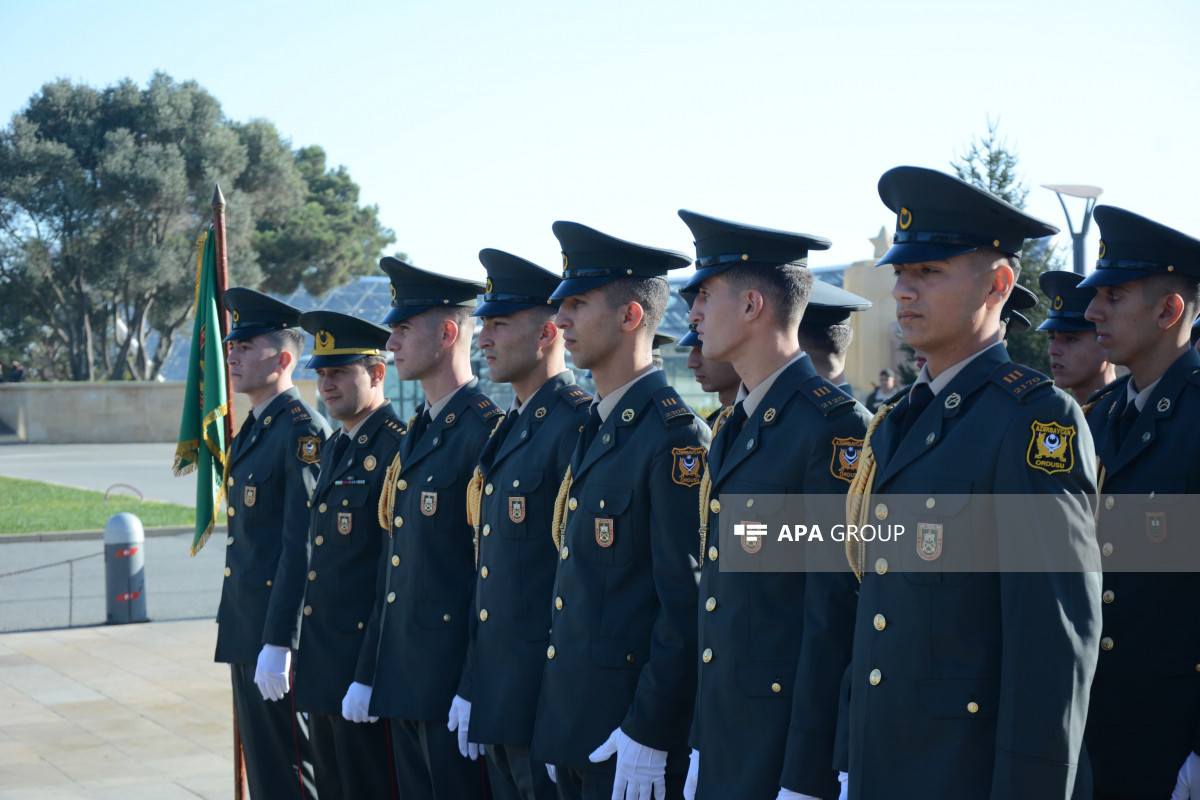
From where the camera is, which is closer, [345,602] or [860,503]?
[860,503]

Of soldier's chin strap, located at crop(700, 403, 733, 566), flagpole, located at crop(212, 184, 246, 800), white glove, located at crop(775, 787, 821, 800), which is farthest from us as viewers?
flagpole, located at crop(212, 184, 246, 800)

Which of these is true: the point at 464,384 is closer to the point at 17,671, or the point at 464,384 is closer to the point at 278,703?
the point at 278,703

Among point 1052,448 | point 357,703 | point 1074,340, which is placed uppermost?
point 1074,340

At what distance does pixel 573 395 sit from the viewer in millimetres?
4430

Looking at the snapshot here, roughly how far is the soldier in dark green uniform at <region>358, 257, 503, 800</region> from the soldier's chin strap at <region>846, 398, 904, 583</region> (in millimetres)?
2097

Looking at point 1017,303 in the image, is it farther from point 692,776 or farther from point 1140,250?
point 692,776

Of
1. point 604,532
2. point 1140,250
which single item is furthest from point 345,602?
point 1140,250

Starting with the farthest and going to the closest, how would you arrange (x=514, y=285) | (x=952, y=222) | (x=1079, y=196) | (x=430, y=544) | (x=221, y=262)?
(x=1079, y=196), (x=221, y=262), (x=430, y=544), (x=514, y=285), (x=952, y=222)

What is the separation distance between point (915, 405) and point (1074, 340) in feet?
8.02

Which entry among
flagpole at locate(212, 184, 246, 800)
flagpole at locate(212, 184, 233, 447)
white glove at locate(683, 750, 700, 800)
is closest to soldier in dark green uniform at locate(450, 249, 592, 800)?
white glove at locate(683, 750, 700, 800)

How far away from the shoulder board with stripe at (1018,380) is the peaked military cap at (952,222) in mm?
305

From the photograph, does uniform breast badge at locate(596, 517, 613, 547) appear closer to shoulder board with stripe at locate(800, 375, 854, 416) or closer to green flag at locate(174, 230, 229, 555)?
shoulder board with stripe at locate(800, 375, 854, 416)

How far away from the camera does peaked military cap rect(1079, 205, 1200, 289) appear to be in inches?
144

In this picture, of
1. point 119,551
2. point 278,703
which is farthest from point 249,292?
point 119,551
